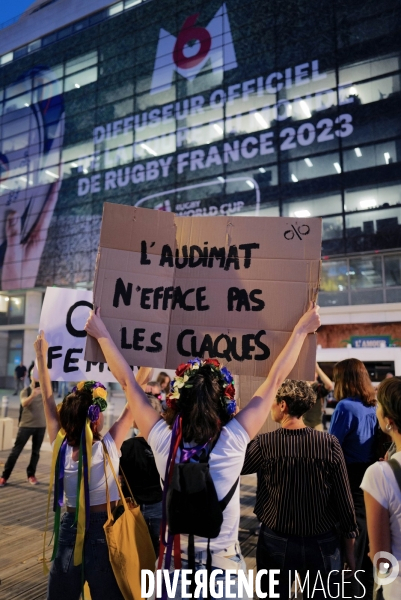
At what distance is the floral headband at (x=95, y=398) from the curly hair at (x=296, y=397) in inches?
42.0

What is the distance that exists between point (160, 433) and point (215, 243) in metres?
1.19

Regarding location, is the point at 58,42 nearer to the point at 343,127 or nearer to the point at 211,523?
the point at 343,127

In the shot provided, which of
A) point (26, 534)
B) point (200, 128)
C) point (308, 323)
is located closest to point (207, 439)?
point (308, 323)

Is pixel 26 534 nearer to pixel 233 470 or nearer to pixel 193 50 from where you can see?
pixel 233 470

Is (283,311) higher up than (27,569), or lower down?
higher up

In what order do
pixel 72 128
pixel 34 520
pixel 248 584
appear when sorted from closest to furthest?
pixel 248 584, pixel 34 520, pixel 72 128

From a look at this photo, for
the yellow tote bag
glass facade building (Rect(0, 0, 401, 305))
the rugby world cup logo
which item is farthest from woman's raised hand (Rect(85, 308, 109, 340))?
the rugby world cup logo

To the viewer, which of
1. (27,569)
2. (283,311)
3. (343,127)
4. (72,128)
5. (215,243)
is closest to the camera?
(283,311)

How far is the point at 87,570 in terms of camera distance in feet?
7.65

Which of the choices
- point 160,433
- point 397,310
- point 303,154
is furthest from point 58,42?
point 160,433

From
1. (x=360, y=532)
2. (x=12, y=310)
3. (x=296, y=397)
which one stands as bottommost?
(x=360, y=532)

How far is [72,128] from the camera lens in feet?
113

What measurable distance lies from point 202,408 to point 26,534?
4.71m

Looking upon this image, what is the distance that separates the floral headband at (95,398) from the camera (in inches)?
99.7
